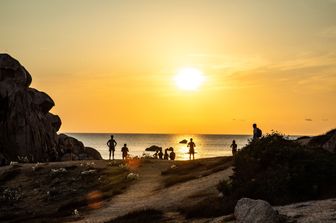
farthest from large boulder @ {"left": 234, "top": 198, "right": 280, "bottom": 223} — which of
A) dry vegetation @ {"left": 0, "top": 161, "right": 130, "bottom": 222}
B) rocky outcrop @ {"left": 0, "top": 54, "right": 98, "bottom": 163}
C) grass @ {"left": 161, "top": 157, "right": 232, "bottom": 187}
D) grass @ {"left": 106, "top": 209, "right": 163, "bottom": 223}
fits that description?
rocky outcrop @ {"left": 0, "top": 54, "right": 98, "bottom": 163}

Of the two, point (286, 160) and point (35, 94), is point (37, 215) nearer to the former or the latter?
point (286, 160)

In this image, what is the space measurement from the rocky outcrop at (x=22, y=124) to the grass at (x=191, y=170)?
81.2 feet

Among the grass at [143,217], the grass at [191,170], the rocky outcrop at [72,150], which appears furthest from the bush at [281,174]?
the rocky outcrop at [72,150]

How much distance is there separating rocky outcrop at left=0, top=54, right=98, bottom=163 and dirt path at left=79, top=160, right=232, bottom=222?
27.0 metres

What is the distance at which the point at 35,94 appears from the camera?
68.4 m

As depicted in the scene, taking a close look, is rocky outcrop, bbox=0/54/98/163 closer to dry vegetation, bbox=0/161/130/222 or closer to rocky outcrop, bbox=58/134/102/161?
rocky outcrop, bbox=58/134/102/161

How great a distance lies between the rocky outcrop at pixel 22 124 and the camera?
58219 millimetres

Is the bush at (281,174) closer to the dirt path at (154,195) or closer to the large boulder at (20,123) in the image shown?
the dirt path at (154,195)

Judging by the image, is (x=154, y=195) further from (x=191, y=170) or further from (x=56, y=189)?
(x=56, y=189)

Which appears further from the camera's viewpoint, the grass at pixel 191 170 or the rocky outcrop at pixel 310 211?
the grass at pixel 191 170

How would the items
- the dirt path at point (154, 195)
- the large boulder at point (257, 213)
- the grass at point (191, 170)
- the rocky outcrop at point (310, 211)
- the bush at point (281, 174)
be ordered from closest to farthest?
1. the large boulder at point (257, 213)
2. the rocky outcrop at point (310, 211)
3. the bush at point (281, 174)
4. the dirt path at point (154, 195)
5. the grass at point (191, 170)

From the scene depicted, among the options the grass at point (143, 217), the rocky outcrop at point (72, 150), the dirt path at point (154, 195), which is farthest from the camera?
the rocky outcrop at point (72, 150)

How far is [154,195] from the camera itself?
97.0 ft

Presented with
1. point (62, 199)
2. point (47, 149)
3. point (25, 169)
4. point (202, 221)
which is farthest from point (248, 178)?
point (47, 149)
